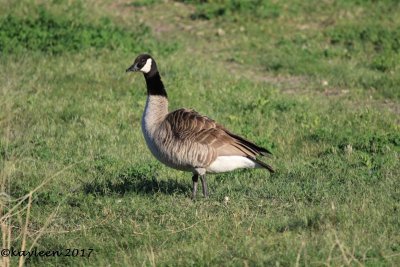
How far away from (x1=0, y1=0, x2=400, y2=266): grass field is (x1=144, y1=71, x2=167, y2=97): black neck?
930 mm

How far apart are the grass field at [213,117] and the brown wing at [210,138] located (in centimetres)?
46

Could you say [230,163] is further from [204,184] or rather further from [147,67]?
[147,67]

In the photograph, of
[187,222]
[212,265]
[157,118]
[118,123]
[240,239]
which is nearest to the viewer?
[212,265]

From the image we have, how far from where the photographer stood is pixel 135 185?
900 centimetres

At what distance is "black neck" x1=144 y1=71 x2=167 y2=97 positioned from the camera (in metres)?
9.05

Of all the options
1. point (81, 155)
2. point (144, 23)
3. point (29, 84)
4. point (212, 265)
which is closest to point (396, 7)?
point (144, 23)

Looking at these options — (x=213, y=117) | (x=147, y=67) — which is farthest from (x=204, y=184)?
(x=213, y=117)

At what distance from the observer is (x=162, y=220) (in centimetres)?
778

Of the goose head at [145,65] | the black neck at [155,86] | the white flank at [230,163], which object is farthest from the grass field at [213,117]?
the goose head at [145,65]

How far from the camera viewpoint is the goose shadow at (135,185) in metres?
8.87

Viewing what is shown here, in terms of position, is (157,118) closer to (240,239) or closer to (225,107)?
(240,239)

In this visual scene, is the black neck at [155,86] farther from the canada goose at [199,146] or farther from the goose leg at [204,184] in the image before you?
the goose leg at [204,184]

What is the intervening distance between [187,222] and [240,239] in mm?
783

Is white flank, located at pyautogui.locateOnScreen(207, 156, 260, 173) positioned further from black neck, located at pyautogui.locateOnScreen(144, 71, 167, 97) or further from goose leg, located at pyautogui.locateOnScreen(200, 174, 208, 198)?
black neck, located at pyautogui.locateOnScreen(144, 71, 167, 97)
